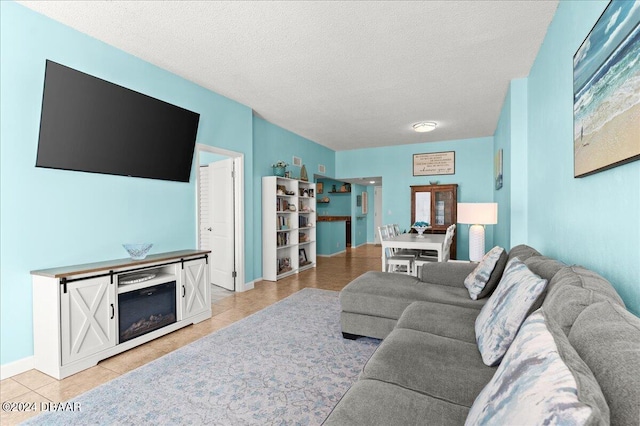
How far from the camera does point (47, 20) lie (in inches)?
101

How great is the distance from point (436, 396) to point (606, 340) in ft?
2.10

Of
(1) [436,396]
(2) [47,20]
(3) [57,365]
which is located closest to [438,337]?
(1) [436,396]

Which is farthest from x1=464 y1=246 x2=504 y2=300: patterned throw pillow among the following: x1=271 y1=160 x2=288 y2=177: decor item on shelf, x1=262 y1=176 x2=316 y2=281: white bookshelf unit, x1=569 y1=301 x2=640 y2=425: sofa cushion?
x1=271 y1=160 x2=288 y2=177: decor item on shelf

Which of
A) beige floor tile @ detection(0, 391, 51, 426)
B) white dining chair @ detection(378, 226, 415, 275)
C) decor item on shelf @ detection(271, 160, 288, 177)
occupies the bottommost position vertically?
beige floor tile @ detection(0, 391, 51, 426)

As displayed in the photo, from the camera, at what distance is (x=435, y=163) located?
24.0ft

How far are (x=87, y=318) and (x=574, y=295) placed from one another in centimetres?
308

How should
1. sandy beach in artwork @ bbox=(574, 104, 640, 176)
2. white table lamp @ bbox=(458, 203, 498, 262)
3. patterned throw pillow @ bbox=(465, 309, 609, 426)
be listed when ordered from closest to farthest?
patterned throw pillow @ bbox=(465, 309, 609, 426) → sandy beach in artwork @ bbox=(574, 104, 640, 176) → white table lamp @ bbox=(458, 203, 498, 262)

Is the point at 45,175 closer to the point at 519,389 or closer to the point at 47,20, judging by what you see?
the point at 47,20

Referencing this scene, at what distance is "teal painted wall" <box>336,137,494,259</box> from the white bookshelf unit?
77.2 inches

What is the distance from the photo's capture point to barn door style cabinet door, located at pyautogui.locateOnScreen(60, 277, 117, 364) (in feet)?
7.72

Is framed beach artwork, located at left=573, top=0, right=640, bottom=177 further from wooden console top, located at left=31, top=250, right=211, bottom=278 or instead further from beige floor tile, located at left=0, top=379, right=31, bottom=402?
beige floor tile, located at left=0, top=379, right=31, bottom=402

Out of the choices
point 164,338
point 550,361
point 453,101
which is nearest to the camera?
point 550,361

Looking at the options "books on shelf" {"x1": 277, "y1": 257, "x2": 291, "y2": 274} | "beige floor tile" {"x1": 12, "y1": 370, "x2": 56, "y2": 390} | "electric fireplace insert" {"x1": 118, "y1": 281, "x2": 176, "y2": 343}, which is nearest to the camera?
"beige floor tile" {"x1": 12, "y1": 370, "x2": 56, "y2": 390}

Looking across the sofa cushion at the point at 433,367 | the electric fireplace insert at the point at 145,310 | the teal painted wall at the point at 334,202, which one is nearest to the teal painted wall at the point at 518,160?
the sofa cushion at the point at 433,367
